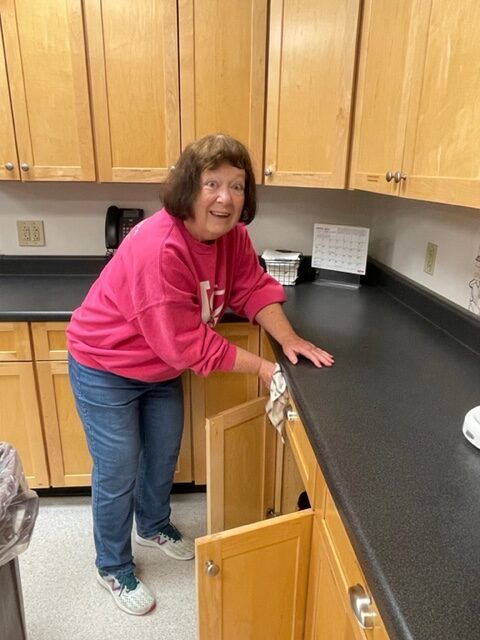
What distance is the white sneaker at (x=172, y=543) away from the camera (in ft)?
5.74

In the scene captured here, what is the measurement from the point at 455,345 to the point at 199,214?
855 mm

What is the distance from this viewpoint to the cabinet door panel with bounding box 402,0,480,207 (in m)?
0.96

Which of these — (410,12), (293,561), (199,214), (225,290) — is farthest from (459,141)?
(293,561)

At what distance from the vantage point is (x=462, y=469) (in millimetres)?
833

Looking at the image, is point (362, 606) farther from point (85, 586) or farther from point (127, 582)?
point (85, 586)

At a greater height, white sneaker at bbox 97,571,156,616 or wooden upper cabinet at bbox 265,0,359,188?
wooden upper cabinet at bbox 265,0,359,188

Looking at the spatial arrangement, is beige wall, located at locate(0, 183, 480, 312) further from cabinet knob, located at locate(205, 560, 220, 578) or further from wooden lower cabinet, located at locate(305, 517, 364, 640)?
cabinet knob, located at locate(205, 560, 220, 578)

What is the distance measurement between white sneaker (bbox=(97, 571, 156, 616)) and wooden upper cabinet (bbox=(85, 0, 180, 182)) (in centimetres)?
145

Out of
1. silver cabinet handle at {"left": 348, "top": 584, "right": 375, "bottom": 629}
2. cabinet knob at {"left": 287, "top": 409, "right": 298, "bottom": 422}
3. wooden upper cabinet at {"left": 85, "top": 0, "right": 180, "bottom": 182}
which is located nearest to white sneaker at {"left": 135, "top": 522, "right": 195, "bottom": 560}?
cabinet knob at {"left": 287, "top": 409, "right": 298, "bottom": 422}

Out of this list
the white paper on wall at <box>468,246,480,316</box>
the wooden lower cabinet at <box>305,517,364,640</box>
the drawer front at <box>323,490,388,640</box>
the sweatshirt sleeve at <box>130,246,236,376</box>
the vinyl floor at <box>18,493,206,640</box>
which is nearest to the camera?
the drawer front at <box>323,490,388,640</box>

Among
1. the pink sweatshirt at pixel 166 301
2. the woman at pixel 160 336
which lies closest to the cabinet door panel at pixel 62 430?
the woman at pixel 160 336

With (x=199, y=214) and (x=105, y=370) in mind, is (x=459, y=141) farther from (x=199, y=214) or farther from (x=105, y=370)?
(x=105, y=370)

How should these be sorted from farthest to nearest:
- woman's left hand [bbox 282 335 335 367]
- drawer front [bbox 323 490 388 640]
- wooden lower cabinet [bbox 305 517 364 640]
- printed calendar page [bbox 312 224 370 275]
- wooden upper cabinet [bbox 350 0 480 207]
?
printed calendar page [bbox 312 224 370 275] < woman's left hand [bbox 282 335 335 367] < wooden upper cabinet [bbox 350 0 480 207] < wooden lower cabinet [bbox 305 517 364 640] < drawer front [bbox 323 490 388 640]

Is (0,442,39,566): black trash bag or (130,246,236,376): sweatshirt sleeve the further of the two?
(130,246,236,376): sweatshirt sleeve
